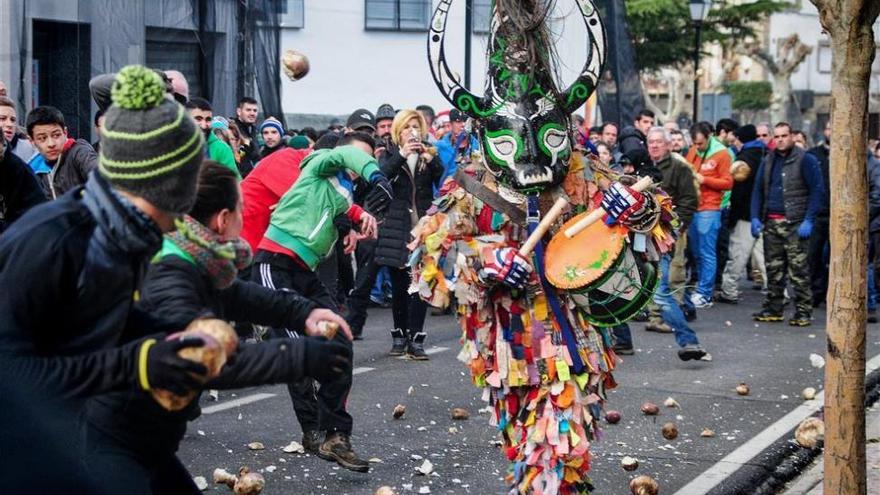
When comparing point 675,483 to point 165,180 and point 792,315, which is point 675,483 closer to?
point 165,180

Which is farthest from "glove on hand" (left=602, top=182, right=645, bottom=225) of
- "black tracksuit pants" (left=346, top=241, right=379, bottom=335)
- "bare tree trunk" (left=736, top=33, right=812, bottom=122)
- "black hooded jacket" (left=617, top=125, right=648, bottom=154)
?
"bare tree trunk" (left=736, top=33, right=812, bottom=122)

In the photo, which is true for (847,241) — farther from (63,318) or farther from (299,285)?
(63,318)

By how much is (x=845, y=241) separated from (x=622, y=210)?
2.88ft

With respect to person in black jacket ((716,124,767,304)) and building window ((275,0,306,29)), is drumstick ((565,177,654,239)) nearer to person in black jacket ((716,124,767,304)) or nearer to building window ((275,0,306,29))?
person in black jacket ((716,124,767,304))

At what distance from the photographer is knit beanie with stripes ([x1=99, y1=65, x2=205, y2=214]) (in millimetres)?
3082

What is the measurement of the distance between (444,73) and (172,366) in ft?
10.5

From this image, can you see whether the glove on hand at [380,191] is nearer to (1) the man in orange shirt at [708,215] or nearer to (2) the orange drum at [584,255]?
(2) the orange drum at [584,255]

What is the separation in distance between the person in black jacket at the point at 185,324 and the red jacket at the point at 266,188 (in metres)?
3.98

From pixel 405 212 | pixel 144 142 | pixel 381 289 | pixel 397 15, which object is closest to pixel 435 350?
pixel 405 212

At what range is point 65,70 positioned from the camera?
1184 cm

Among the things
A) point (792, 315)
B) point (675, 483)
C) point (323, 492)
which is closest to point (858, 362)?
point (675, 483)

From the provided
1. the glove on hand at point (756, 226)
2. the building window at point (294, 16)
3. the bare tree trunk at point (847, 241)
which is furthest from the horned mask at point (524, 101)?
the building window at point (294, 16)

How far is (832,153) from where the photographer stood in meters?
5.23

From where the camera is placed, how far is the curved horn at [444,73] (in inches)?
226
